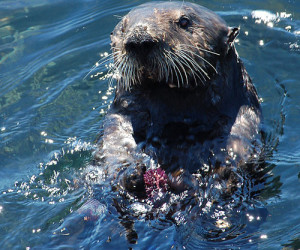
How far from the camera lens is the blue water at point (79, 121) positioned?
13.7 ft

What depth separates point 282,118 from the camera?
592 centimetres

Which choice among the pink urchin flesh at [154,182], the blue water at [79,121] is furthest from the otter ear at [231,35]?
the pink urchin flesh at [154,182]

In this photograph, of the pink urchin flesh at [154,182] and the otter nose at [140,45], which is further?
the pink urchin flesh at [154,182]

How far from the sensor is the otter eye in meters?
4.68

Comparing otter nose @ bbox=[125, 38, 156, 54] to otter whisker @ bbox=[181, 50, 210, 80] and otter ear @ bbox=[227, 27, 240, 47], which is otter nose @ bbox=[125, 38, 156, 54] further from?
otter ear @ bbox=[227, 27, 240, 47]

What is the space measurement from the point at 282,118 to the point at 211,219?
217cm

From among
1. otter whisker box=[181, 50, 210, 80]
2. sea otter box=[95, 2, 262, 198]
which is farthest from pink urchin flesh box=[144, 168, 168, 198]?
otter whisker box=[181, 50, 210, 80]

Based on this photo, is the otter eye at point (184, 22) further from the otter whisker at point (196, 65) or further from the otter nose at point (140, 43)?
the otter nose at point (140, 43)

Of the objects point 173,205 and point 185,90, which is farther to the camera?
point 185,90

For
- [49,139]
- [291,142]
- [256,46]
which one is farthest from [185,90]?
[256,46]

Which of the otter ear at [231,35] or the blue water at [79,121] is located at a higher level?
the otter ear at [231,35]

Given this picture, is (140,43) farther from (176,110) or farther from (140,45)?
(176,110)

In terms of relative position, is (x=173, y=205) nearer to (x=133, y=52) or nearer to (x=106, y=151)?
(x=106, y=151)

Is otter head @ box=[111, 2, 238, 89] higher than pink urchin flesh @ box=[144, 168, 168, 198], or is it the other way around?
otter head @ box=[111, 2, 238, 89]
